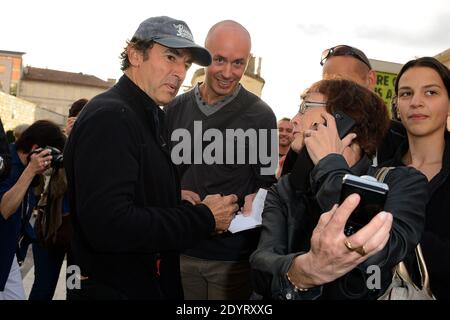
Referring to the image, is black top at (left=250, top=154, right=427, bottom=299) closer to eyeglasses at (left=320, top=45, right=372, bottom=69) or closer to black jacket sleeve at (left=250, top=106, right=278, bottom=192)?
black jacket sleeve at (left=250, top=106, right=278, bottom=192)

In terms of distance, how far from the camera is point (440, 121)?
2.32 metres

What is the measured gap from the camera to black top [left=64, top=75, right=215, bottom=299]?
67.8 inches

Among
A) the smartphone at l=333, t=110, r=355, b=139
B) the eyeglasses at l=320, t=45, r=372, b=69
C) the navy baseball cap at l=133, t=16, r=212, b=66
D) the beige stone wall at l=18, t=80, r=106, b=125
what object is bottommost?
the smartphone at l=333, t=110, r=355, b=139

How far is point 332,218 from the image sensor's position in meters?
1.16

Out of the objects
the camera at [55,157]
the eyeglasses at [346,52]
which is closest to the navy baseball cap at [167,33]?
the eyeglasses at [346,52]

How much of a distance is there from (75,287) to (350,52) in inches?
98.1

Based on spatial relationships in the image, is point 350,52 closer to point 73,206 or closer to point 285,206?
point 285,206

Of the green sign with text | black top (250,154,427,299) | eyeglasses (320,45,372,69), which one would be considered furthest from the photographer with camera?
the green sign with text

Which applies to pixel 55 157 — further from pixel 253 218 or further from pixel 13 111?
pixel 13 111

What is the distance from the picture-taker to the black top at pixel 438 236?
180 cm

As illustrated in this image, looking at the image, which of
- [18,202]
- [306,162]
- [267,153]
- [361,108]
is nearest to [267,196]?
[306,162]

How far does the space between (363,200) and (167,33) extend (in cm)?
133

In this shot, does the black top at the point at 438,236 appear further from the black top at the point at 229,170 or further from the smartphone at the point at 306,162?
the black top at the point at 229,170

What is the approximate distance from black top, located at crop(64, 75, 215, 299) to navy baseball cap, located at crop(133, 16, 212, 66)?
242 millimetres
